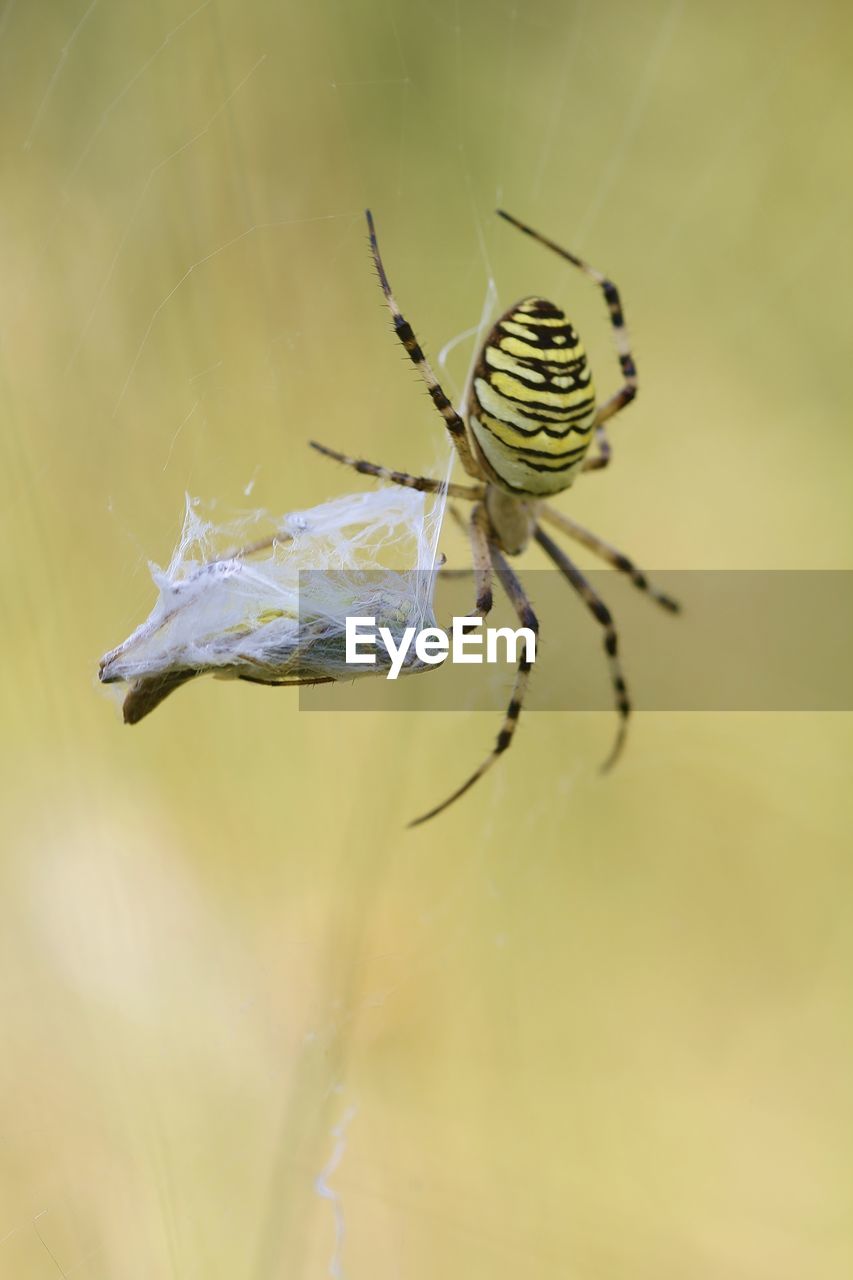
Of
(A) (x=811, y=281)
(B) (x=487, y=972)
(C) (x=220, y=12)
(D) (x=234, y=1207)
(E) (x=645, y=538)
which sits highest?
(C) (x=220, y=12)

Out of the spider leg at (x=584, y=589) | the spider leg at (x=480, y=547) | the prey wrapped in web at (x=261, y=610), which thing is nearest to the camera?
the prey wrapped in web at (x=261, y=610)

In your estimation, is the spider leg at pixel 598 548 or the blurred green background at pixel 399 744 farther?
the spider leg at pixel 598 548

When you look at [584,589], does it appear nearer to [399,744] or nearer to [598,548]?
[598,548]

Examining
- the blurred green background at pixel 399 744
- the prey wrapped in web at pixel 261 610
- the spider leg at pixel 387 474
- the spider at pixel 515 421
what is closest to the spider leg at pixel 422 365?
the spider at pixel 515 421

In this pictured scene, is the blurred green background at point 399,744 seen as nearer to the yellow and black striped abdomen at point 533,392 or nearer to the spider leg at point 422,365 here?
the spider leg at point 422,365

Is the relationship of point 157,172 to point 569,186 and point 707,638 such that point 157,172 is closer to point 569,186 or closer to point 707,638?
point 569,186

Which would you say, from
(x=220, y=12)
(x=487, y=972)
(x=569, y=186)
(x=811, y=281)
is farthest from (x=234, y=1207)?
(x=811, y=281)

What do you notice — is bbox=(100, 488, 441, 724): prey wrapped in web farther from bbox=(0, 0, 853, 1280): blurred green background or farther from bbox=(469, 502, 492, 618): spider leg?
bbox=(469, 502, 492, 618): spider leg
